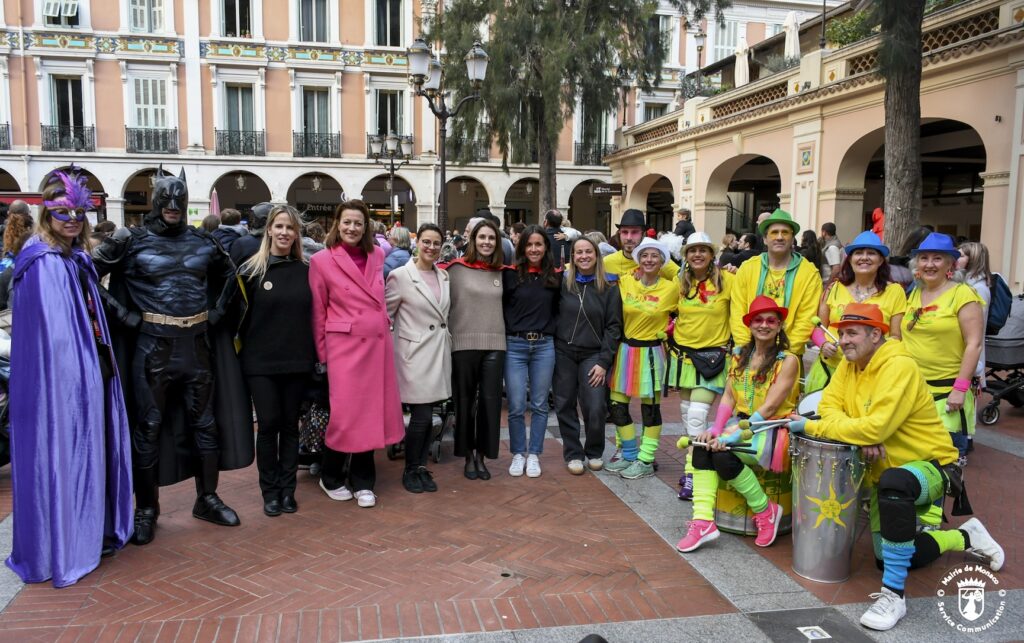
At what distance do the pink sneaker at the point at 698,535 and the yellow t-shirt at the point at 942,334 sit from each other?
1836mm

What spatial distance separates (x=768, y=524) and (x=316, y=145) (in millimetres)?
25266

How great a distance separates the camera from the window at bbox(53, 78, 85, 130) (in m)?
24.8

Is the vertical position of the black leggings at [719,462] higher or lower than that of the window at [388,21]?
lower

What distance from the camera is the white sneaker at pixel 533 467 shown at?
5.41 metres

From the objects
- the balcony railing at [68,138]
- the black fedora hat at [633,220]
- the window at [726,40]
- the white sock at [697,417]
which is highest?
the window at [726,40]

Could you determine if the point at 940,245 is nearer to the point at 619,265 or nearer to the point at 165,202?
the point at 619,265

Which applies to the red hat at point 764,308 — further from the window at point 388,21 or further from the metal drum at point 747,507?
the window at point 388,21

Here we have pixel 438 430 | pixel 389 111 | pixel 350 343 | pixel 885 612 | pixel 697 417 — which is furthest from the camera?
pixel 389 111

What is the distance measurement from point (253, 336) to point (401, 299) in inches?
39.4

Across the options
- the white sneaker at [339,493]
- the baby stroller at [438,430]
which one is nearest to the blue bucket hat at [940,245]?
the baby stroller at [438,430]

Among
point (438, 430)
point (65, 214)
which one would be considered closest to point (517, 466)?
point (438, 430)

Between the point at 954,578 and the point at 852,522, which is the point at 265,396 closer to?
the point at 852,522

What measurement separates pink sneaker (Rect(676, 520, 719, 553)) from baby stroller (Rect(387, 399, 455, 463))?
7.79 ft

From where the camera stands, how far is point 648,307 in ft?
16.9
